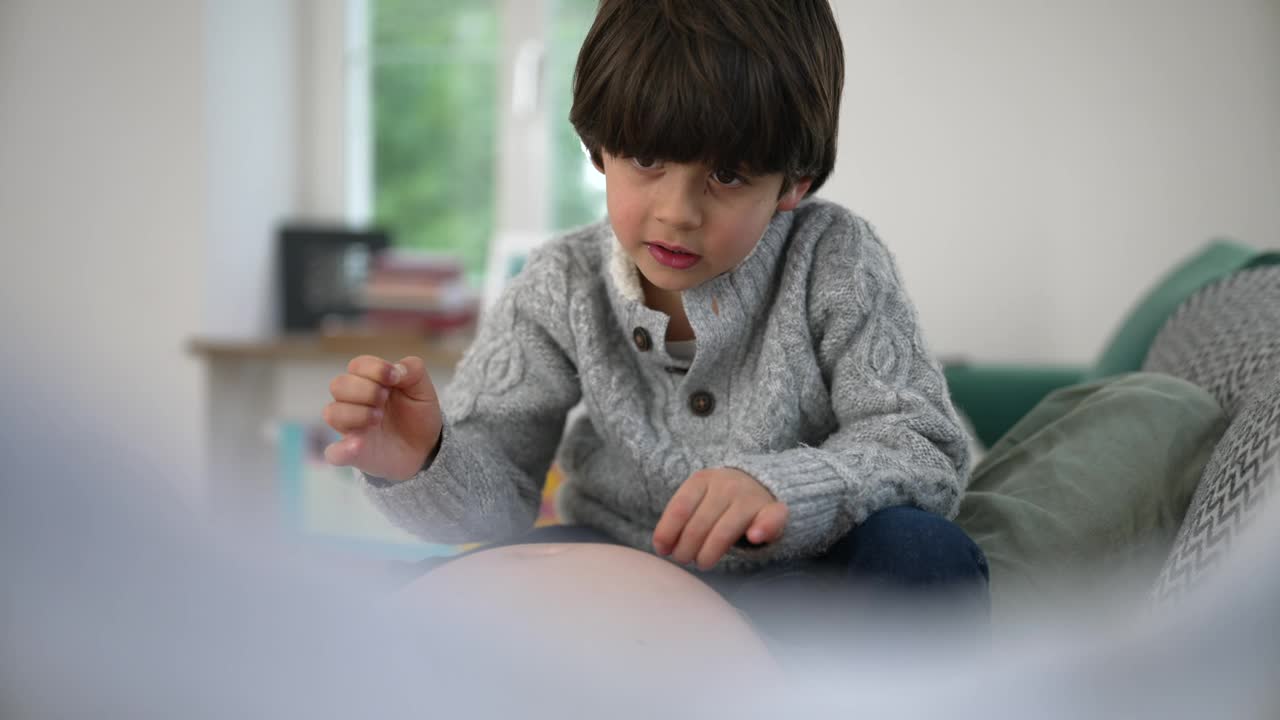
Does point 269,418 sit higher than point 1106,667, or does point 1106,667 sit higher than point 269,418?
point 1106,667

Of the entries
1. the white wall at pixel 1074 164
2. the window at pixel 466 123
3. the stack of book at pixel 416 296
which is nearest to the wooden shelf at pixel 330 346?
the stack of book at pixel 416 296

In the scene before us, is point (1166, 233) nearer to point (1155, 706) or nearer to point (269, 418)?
point (1155, 706)

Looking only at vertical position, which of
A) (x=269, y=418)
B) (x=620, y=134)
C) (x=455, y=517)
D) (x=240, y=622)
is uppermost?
(x=620, y=134)

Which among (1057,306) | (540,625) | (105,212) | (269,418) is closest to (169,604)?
(540,625)

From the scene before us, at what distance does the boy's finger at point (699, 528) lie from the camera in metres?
0.50

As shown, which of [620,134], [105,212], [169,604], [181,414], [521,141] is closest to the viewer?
[169,604]

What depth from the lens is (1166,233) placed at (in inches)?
62.7

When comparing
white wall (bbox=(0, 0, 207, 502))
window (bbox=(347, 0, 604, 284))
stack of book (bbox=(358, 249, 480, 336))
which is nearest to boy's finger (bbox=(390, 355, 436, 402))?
white wall (bbox=(0, 0, 207, 502))

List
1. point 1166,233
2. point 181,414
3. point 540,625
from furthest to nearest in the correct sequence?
point 181,414 → point 1166,233 → point 540,625

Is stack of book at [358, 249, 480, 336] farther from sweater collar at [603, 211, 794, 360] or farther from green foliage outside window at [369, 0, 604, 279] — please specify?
sweater collar at [603, 211, 794, 360]

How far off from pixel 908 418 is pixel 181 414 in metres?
1.77

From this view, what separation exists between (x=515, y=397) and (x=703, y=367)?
0.14 meters

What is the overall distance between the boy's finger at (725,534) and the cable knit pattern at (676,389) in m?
0.08

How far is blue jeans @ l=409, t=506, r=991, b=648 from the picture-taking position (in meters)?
0.48
